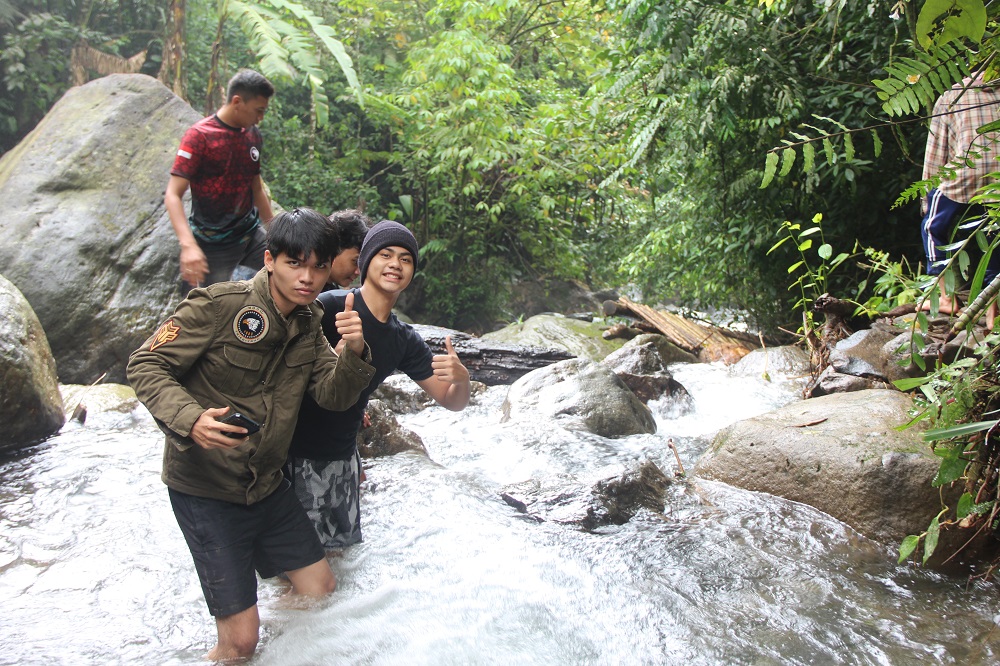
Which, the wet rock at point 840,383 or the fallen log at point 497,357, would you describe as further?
the fallen log at point 497,357

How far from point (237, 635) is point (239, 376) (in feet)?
3.06

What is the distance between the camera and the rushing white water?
293cm

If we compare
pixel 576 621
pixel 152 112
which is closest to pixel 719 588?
pixel 576 621

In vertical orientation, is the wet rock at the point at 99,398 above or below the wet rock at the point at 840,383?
below

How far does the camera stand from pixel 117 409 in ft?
19.7

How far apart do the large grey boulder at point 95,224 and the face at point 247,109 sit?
3345mm

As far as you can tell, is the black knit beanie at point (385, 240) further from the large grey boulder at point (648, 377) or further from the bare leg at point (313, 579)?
the large grey boulder at point (648, 377)

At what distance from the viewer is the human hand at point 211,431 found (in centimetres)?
239

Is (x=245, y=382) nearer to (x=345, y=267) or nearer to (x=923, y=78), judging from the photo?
(x=345, y=267)

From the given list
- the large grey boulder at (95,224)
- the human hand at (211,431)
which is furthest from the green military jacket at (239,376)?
the large grey boulder at (95,224)

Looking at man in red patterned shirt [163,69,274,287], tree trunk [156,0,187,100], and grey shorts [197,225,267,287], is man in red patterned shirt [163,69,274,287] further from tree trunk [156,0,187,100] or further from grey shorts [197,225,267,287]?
tree trunk [156,0,187,100]

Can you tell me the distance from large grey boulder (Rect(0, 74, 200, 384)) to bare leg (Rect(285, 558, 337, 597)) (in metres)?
4.80

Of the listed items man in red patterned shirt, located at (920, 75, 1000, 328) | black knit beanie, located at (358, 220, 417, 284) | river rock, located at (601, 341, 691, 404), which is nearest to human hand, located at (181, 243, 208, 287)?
black knit beanie, located at (358, 220, 417, 284)

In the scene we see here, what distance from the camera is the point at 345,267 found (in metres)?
3.73
